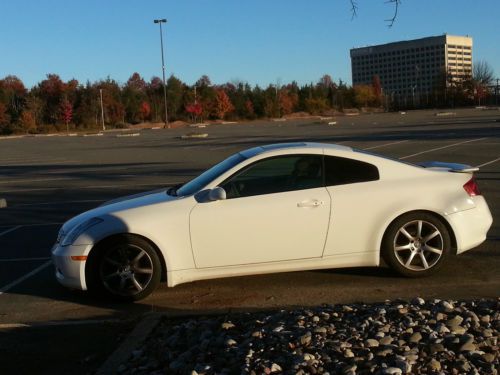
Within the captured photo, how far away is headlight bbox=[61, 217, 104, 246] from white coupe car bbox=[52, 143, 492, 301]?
14 millimetres

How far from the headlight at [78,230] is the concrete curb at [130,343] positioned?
132 centimetres

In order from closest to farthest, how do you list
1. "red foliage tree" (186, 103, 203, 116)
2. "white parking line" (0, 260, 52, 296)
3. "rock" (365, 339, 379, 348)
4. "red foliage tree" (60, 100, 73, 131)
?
"rock" (365, 339, 379, 348), "white parking line" (0, 260, 52, 296), "red foliage tree" (60, 100, 73, 131), "red foliage tree" (186, 103, 203, 116)

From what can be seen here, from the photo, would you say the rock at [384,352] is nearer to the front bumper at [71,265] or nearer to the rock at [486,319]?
the rock at [486,319]

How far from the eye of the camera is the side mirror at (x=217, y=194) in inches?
232

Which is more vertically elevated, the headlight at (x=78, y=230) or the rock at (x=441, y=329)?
the headlight at (x=78, y=230)

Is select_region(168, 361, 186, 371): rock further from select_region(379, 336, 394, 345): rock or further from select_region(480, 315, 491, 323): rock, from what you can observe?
select_region(480, 315, 491, 323): rock

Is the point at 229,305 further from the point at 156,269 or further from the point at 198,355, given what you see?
the point at 198,355

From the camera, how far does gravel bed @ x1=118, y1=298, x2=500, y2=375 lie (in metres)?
3.57

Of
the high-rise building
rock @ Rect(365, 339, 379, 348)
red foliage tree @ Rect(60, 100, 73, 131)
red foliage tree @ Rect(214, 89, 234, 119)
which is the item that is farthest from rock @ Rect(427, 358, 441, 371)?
red foliage tree @ Rect(214, 89, 234, 119)

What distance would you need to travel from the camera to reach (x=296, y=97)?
113812 mm

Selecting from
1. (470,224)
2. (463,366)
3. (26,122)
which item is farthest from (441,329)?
(26,122)

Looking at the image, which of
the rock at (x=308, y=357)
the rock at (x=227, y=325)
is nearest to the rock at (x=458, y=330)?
the rock at (x=308, y=357)

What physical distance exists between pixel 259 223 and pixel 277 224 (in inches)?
6.9

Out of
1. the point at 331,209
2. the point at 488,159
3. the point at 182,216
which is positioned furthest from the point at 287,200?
the point at 488,159
